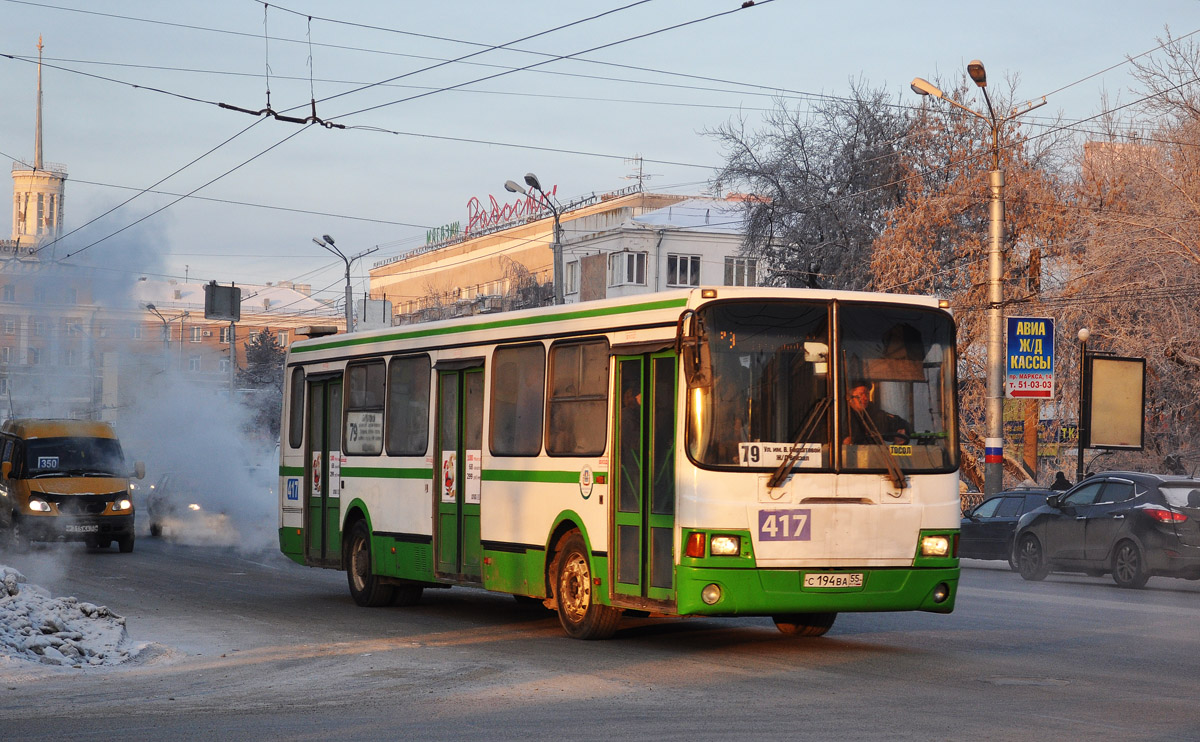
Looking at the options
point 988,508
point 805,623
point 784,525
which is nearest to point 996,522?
point 988,508

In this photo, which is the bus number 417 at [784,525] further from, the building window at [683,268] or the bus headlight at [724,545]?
the building window at [683,268]

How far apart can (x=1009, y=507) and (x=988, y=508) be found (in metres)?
0.44

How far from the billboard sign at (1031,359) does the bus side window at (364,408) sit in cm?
1325

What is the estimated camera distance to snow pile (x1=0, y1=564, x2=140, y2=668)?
11.5m

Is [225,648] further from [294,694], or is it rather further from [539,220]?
[539,220]

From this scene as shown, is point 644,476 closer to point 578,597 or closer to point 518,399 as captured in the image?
point 578,597

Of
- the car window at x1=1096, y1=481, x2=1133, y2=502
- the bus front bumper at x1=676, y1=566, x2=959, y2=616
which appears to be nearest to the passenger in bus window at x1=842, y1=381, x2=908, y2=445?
the bus front bumper at x1=676, y1=566, x2=959, y2=616

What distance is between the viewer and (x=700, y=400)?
36.8 ft

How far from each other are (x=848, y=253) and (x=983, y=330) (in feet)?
17.2

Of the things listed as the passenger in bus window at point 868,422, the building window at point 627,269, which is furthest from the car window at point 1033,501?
the building window at point 627,269

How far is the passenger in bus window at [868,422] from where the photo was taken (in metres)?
11.4

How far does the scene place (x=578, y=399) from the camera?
1270 centimetres

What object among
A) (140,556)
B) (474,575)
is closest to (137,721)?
Answer: (474,575)

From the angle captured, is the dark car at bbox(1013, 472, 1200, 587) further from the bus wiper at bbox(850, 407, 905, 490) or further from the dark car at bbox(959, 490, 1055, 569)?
the bus wiper at bbox(850, 407, 905, 490)
